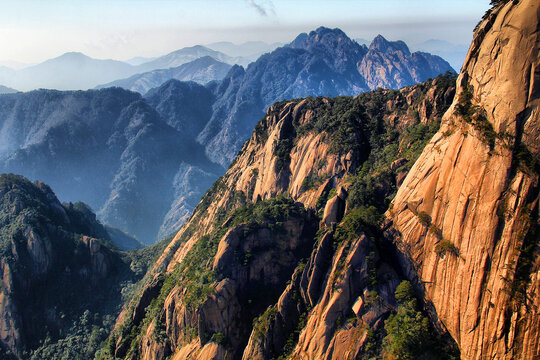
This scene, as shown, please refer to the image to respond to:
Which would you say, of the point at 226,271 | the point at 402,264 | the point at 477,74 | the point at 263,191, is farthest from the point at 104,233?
the point at 477,74

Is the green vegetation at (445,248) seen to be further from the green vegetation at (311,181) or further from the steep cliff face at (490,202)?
the green vegetation at (311,181)

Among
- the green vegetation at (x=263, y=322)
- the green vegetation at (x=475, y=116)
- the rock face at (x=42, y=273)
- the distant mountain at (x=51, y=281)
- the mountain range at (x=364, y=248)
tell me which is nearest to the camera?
the mountain range at (x=364, y=248)

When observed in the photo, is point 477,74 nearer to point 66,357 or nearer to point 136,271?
point 66,357

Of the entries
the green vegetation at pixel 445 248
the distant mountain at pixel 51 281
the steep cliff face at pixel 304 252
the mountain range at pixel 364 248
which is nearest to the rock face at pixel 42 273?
the distant mountain at pixel 51 281

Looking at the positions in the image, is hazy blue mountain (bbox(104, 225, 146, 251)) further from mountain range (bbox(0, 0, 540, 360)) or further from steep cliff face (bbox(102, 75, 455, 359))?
steep cliff face (bbox(102, 75, 455, 359))

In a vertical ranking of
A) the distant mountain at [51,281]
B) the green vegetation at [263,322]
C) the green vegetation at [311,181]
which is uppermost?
the green vegetation at [311,181]
